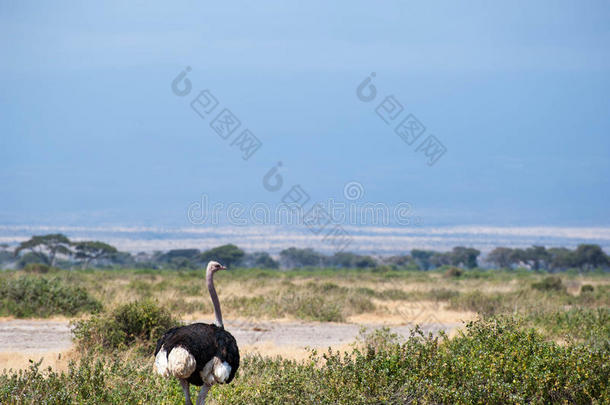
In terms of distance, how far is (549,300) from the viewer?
27547mm

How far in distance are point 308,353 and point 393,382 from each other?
5359 millimetres

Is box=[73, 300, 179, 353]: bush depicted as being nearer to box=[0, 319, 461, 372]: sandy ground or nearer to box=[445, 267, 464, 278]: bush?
box=[0, 319, 461, 372]: sandy ground

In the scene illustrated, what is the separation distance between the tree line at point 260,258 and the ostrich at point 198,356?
223 feet

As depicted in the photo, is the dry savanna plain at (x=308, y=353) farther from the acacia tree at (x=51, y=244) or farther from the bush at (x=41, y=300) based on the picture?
the acacia tree at (x=51, y=244)

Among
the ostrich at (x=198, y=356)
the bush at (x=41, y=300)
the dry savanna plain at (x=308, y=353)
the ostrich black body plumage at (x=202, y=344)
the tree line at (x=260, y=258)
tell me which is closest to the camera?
A: the ostrich at (x=198, y=356)

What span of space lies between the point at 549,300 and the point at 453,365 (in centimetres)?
1846

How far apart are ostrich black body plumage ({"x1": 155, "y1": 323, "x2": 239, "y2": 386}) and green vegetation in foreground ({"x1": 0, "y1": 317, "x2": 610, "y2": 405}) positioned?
1089 mm

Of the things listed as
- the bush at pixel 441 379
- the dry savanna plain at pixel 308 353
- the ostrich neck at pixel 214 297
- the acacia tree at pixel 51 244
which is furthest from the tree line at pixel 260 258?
the ostrich neck at pixel 214 297

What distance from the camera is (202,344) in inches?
331

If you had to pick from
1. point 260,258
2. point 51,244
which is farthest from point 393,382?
point 260,258

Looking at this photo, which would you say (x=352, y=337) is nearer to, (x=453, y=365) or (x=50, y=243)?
(x=453, y=365)

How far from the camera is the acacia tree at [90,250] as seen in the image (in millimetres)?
79125

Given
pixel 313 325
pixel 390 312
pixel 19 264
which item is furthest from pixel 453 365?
pixel 19 264

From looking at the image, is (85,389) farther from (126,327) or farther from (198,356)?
(126,327)
